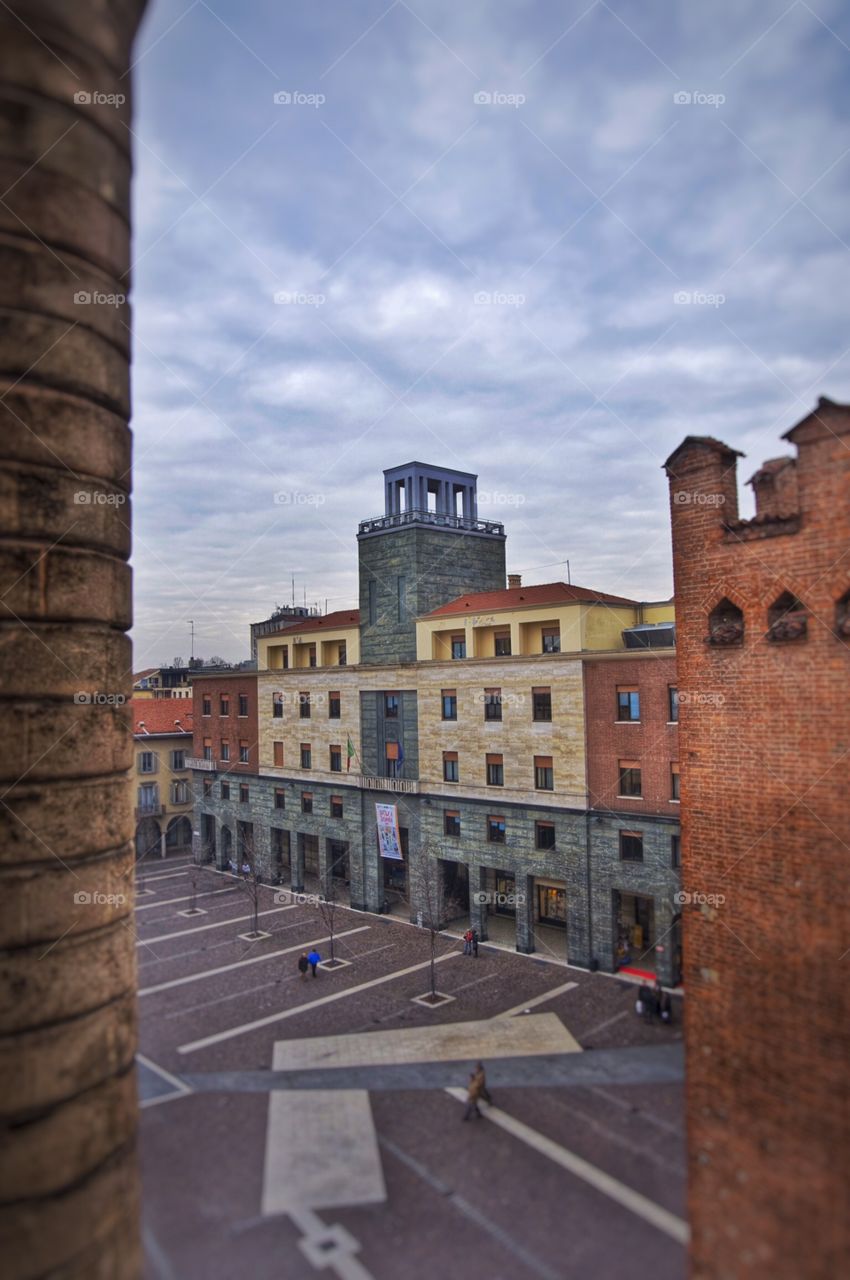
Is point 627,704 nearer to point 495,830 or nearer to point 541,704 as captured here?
point 541,704

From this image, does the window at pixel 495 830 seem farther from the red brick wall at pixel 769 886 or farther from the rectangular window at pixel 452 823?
the red brick wall at pixel 769 886

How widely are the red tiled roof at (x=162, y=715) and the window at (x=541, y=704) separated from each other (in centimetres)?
3339

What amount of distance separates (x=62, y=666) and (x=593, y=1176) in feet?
52.9

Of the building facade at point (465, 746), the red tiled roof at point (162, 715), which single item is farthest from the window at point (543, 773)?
the red tiled roof at point (162, 715)

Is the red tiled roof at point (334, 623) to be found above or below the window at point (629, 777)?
above

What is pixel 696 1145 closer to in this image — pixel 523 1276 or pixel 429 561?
pixel 523 1276

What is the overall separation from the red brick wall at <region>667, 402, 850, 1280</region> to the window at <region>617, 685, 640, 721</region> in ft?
72.3

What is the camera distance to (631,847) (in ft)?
103

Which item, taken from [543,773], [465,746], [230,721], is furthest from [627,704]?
[230,721]

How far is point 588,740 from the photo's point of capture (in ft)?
109

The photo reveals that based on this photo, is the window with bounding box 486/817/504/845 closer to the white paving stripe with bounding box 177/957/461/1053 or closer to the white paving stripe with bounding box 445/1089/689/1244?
the white paving stripe with bounding box 177/957/461/1053

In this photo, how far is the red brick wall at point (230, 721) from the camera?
167ft

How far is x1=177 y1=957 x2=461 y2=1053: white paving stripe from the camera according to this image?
2455cm

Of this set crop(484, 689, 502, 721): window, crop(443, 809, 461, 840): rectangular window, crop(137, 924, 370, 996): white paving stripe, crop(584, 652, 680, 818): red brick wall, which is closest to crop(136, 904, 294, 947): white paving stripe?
crop(137, 924, 370, 996): white paving stripe
